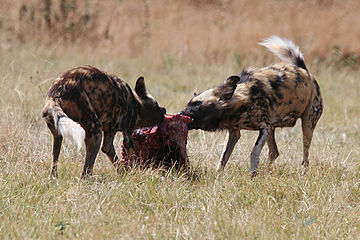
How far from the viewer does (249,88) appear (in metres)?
4.99

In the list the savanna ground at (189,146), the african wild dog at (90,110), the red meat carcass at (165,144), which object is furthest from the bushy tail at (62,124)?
the red meat carcass at (165,144)

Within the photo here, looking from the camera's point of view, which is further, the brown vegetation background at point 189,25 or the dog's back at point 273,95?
the brown vegetation background at point 189,25

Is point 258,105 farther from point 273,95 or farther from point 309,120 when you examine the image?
point 309,120

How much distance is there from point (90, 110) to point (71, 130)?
0.66m

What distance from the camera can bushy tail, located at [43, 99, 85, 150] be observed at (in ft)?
10.7

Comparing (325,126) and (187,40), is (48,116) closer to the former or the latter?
(325,126)

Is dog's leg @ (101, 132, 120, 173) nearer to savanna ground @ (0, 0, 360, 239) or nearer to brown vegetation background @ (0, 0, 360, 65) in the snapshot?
savanna ground @ (0, 0, 360, 239)

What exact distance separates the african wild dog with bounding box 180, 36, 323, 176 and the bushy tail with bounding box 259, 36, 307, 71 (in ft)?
0.81

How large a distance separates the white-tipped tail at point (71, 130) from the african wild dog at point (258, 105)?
1.72 m

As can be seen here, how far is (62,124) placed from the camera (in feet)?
11.4

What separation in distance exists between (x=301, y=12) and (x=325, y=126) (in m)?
6.48

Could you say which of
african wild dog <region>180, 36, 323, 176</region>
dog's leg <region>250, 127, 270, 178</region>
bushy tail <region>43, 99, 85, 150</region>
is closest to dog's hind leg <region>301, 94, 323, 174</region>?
african wild dog <region>180, 36, 323, 176</region>

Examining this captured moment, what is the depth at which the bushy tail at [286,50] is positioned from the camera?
5566 mm

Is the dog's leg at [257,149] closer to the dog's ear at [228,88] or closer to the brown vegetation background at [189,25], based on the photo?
the dog's ear at [228,88]
